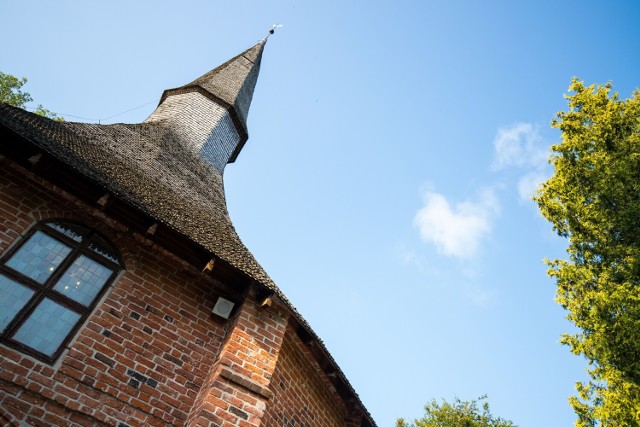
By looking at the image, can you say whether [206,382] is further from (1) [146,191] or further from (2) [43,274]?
(1) [146,191]

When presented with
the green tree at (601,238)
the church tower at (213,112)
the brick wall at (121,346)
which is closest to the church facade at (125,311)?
Answer: the brick wall at (121,346)

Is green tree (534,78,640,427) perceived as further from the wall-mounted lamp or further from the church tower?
the church tower

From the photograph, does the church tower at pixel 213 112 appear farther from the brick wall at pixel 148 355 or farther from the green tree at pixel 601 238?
the green tree at pixel 601 238

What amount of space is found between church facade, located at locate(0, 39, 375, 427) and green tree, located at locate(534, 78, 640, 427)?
4108mm

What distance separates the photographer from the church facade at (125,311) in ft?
15.7

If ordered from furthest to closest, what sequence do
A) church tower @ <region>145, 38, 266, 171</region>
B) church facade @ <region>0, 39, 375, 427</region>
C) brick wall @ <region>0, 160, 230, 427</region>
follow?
1. church tower @ <region>145, 38, 266, 171</region>
2. church facade @ <region>0, 39, 375, 427</region>
3. brick wall @ <region>0, 160, 230, 427</region>

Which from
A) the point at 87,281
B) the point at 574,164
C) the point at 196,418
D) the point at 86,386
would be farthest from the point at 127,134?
the point at 574,164

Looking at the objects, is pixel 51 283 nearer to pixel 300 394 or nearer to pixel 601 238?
pixel 300 394

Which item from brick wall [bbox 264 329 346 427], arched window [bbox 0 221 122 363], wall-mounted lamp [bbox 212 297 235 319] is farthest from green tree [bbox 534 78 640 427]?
arched window [bbox 0 221 122 363]

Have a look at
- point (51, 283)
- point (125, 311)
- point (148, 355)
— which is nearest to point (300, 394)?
point (148, 355)

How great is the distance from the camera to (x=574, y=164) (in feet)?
28.8

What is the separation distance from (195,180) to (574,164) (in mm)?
8467

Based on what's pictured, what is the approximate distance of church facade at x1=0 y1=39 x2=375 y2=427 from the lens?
15.7 ft

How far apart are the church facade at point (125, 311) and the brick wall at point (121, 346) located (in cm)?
1
